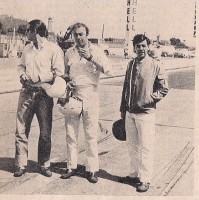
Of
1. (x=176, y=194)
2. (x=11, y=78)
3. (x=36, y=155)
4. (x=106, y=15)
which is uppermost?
(x=106, y=15)

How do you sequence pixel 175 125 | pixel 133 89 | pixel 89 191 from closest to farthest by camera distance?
pixel 133 89 → pixel 89 191 → pixel 175 125

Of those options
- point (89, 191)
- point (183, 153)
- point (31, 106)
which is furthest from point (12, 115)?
point (183, 153)

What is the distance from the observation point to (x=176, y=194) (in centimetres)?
379

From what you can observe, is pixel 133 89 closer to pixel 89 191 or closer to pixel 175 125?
pixel 89 191

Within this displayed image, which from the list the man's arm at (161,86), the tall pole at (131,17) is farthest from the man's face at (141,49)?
the tall pole at (131,17)

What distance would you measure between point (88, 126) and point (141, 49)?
69 centimetres

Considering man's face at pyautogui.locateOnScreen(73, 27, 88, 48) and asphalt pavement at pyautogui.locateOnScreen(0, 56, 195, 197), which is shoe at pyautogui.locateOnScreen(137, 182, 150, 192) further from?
man's face at pyautogui.locateOnScreen(73, 27, 88, 48)

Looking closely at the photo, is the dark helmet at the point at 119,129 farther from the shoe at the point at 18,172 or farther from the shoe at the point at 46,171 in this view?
the shoe at the point at 18,172

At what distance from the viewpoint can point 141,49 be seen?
3.39m

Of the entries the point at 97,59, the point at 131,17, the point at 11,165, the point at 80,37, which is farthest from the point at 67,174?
the point at 131,17

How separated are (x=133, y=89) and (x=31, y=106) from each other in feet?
2.60

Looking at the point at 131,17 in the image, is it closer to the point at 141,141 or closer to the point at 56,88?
the point at 56,88

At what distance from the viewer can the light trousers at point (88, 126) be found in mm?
3547

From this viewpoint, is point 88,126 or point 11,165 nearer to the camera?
point 88,126
